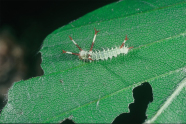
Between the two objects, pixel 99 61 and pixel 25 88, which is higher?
pixel 99 61

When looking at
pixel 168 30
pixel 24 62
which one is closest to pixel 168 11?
pixel 168 30

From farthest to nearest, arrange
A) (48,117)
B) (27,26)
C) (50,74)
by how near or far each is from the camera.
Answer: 1. (27,26)
2. (50,74)
3. (48,117)

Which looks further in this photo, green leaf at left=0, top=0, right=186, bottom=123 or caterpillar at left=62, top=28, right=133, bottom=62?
caterpillar at left=62, top=28, right=133, bottom=62

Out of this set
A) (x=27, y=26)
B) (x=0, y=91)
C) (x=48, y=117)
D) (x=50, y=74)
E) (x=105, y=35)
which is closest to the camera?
(x=48, y=117)

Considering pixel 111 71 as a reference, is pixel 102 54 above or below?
above

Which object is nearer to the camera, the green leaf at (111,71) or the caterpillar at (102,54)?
the green leaf at (111,71)

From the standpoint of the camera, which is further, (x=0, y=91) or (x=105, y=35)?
(x=0, y=91)

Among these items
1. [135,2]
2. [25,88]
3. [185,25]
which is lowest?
[25,88]

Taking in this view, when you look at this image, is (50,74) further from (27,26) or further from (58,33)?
(27,26)
